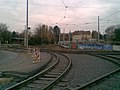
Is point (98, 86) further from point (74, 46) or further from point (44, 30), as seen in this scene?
point (44, 30)

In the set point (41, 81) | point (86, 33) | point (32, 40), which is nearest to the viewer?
point (41, 81)

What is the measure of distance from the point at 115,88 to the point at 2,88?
4.61m

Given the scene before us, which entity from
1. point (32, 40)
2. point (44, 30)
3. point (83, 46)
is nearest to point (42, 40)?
point (32, 40)

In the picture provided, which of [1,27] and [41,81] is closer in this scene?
[41,81]

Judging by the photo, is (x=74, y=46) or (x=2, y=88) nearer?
(x=2, y=88)

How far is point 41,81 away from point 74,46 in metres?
54.9

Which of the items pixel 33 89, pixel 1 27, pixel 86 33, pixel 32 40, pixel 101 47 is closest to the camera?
pixel 33 89

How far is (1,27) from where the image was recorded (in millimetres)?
121125

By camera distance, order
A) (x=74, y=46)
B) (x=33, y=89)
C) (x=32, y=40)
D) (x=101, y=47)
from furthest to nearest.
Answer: (x=32, y=40), (x=74, y=46), (x=101, y=47), (x=33, y=89)

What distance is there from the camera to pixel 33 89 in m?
9.02

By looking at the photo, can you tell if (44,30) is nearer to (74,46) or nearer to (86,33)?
(74,46)

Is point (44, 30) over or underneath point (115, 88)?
over

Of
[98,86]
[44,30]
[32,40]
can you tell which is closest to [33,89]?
[98,86]

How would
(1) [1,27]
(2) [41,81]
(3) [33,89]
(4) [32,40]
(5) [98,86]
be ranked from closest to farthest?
(3) [33,89], (5) [98,86], (2) [41,81], (4) [32,40], (1) [1,27]
